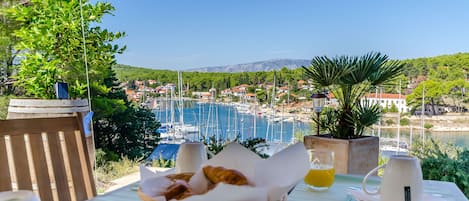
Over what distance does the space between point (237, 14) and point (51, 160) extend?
308cm

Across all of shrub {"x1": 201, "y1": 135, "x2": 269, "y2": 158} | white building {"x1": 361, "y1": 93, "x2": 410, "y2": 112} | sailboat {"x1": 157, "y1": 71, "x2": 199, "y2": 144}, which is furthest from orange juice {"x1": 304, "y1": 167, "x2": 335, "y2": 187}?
sailboat {"x1": 157, "y1": 71, "x2": 199, "y2": 144}

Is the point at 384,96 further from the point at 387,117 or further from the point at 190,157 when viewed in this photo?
the point at 190,157

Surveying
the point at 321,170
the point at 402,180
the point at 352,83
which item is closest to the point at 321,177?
the point at 321,170

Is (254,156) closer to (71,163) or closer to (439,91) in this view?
(71,163)

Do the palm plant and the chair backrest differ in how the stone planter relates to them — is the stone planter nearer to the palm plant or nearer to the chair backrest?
the palm plant

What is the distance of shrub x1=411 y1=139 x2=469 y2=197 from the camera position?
9.38ft

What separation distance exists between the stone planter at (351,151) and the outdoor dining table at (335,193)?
5.26 ft

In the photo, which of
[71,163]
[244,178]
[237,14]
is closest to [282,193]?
[244,178]

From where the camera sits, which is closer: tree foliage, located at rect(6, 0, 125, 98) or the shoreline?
tree foliage, located at rect(6, 0, 125, 98)

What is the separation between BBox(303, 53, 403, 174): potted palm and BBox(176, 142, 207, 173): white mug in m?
2.13

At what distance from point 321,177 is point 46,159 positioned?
0.88 m

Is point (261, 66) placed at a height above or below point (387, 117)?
above

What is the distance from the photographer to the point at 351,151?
9.57ft

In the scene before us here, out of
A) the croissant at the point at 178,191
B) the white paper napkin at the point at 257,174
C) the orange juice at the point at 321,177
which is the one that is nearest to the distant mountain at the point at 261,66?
the orange juice at the point at 321,177
